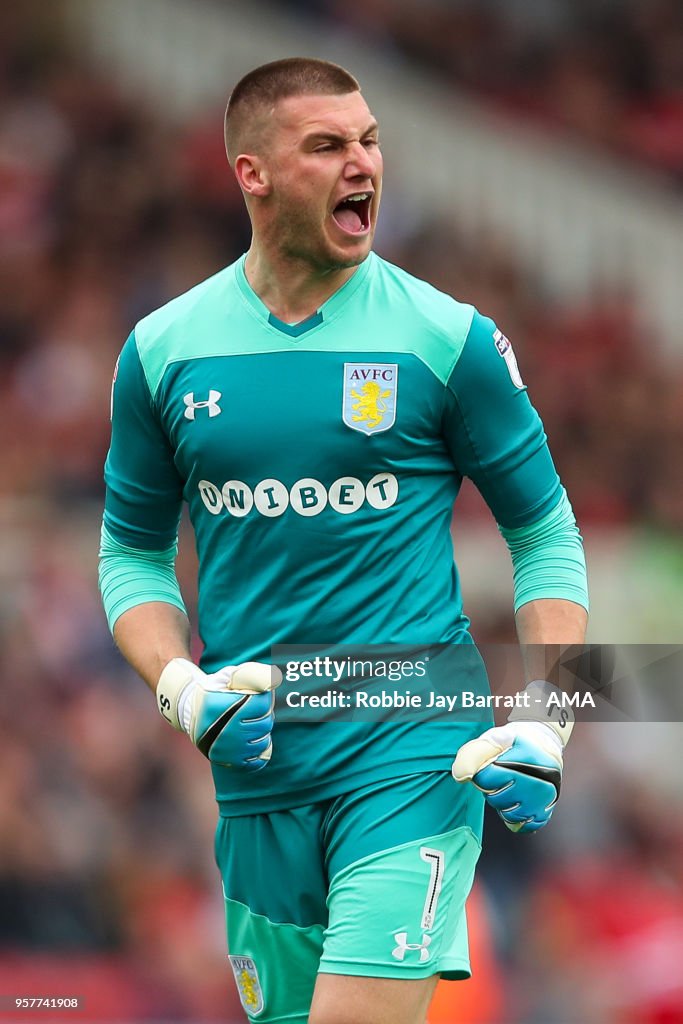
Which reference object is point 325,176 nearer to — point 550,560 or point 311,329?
point 311,329

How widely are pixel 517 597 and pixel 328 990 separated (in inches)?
37.9

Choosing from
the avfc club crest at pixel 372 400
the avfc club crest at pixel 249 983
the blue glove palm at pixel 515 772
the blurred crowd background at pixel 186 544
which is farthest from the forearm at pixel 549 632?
the blurred crowd background at pixel 186 544

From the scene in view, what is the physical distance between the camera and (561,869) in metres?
8.30

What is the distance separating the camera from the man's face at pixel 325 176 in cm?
367

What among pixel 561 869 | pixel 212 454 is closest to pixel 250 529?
pixel 212 454

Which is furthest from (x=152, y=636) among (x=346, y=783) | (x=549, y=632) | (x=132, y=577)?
(x=549, y=632)

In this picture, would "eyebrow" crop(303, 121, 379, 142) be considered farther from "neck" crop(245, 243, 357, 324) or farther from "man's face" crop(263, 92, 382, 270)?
"neck" crop(245, 243, 357, 324)

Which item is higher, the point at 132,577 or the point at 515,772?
the point at 132,577

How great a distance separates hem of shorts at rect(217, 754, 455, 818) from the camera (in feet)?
11.8

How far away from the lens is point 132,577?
404 cm

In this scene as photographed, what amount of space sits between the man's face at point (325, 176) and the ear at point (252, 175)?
18 mm

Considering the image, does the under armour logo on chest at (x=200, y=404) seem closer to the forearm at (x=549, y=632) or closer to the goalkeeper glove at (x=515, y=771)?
the forearm at (x=549, y=632)

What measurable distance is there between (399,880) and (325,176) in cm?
148

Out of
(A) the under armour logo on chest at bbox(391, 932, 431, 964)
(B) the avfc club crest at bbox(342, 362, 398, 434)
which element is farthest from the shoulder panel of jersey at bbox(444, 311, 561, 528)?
(A) the under armour logo on chest at bbox(391, 932, 431, 964)
